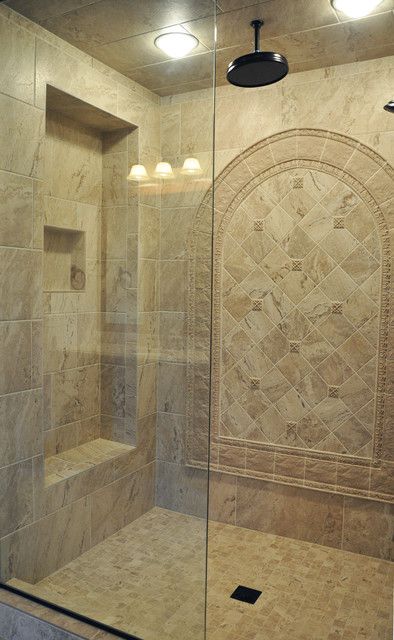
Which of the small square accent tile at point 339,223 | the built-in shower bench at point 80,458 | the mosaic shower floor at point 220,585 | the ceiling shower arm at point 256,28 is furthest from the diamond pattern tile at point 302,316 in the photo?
the built-in shower bench at point 80,458

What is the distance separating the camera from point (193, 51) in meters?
1.59

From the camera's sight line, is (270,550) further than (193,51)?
Yes

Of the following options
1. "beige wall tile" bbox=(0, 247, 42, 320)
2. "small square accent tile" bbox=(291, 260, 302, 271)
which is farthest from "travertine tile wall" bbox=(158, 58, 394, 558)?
"beige wall tile" bbox=(0, 247, 42, 320)

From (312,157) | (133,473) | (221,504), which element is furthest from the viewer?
(221,504)

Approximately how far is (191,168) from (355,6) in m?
1.06

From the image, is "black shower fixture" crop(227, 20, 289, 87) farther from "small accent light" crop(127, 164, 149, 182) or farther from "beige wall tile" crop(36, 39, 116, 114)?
"small accent light" crop(127, 164, 149, 182)

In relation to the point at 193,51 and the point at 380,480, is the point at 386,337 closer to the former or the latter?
the point at 380,480

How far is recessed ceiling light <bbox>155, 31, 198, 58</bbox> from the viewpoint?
63.1 inches

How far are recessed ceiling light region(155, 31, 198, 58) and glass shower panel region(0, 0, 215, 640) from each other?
0.07ft

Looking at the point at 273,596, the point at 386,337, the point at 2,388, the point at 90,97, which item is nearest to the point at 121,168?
the point at 90,97

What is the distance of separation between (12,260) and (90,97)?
662 mm

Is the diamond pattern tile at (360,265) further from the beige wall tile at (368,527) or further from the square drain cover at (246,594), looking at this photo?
the square drain cover at (246,594)

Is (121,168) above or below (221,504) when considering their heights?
above

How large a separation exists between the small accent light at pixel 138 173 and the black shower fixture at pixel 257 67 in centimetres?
70
